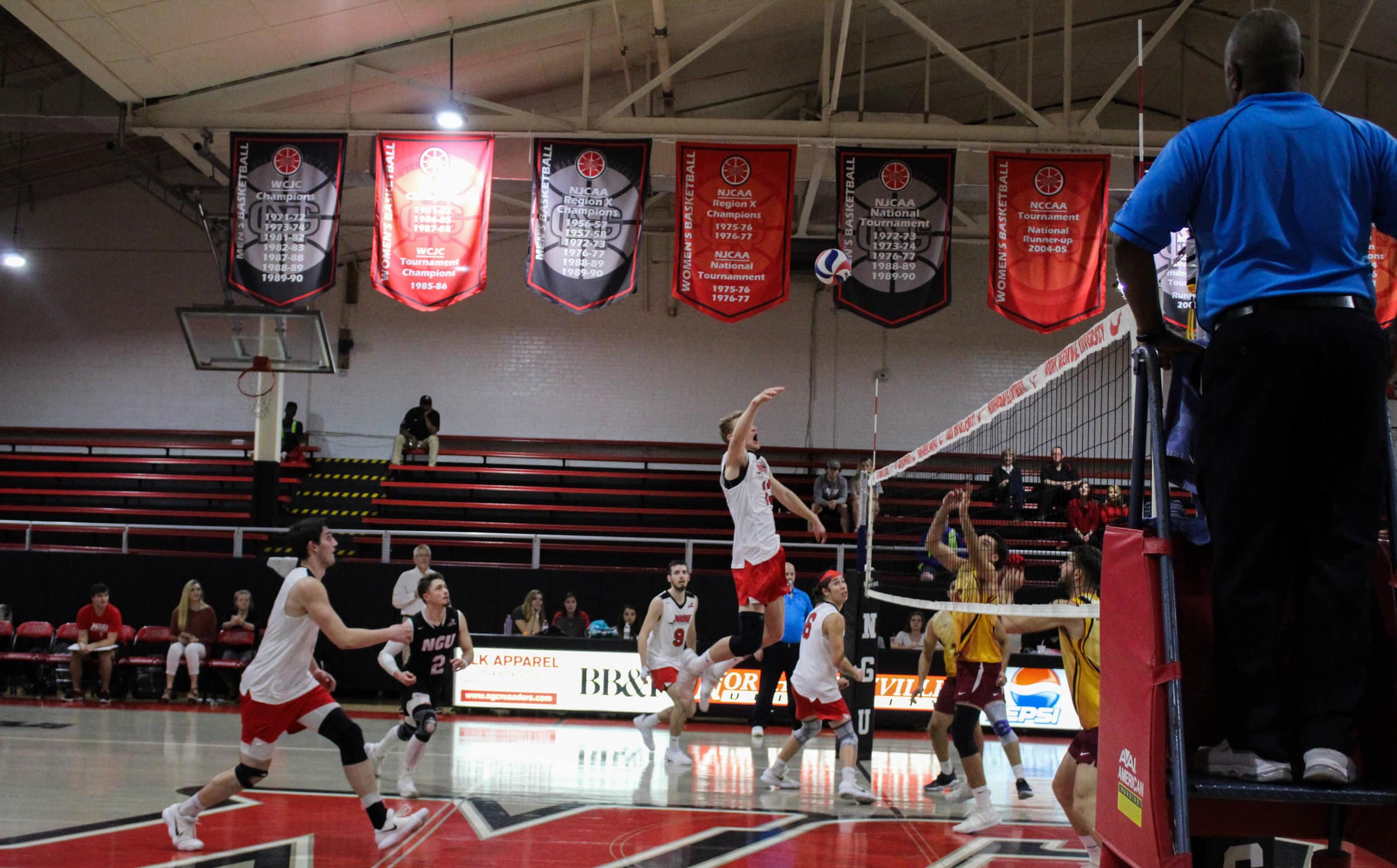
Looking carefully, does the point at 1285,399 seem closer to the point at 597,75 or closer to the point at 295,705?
the point at 295,705

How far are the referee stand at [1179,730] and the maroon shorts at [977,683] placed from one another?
5848mm

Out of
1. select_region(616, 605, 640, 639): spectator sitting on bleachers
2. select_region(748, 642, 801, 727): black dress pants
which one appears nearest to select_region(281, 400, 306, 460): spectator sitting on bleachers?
select_region(616, 605, 640, 639): spectator sitting on bleachers

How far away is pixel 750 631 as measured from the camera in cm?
891

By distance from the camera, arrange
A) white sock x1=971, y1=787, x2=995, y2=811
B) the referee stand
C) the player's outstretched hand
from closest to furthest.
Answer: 1. the referee stand
2. the player's outstretched hand
3. white sock x1=971, y1=787, x2=995, y2=811

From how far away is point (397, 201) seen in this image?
511 inches

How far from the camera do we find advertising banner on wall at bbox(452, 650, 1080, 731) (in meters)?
13.4

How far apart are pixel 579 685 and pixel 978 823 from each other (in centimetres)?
669

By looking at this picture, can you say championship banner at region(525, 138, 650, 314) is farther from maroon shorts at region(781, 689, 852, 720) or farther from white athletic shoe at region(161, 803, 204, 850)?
white athletic shoe at region(161, 803, 204, 850)

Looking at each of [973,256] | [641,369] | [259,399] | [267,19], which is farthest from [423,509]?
[973,256]

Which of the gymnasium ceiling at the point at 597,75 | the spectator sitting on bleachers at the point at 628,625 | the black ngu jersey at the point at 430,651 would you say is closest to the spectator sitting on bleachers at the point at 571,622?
the spectator sitting on bleachers at the point at 628,625

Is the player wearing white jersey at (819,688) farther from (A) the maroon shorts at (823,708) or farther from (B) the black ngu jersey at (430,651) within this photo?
(B) the black ngu jersey at (430,651)

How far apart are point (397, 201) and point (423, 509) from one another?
7379 mm

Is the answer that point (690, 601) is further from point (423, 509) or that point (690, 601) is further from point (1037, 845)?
point (423, 509)

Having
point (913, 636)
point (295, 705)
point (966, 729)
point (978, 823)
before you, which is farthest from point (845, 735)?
point (913, 636)
